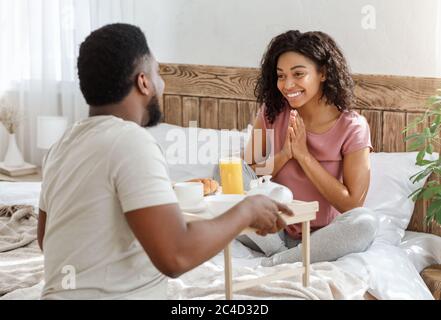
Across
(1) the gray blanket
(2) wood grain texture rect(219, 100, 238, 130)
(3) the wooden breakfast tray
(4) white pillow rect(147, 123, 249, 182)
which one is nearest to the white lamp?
(4) white pillow rect(147, 123, 249, 182)

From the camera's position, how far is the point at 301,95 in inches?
93.5

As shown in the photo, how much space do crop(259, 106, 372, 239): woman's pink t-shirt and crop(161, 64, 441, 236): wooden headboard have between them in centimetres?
34

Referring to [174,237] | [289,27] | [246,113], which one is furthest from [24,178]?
[174,237]

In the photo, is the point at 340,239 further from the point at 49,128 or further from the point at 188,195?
the point at 49,128

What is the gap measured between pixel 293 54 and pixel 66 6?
155 cm

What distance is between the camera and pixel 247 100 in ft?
9.98

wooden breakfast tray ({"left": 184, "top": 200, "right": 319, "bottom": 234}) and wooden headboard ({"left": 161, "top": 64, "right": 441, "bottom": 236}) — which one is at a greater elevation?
wooden headboard ({"left": 161, "top": 64, "right": 441, "bottom": 236})

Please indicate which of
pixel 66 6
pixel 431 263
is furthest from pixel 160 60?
pixel 431 263

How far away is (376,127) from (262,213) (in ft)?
4.61

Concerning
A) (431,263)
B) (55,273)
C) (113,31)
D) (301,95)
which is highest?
(113,31)

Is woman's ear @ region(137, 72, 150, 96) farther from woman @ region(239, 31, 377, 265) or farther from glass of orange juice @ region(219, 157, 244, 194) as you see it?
woman @ region(239, 31, 377, 265)

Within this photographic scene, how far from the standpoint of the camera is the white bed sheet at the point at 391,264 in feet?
6.60

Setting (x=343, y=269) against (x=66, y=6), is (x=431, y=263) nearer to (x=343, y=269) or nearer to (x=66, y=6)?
(x=343, y=269)

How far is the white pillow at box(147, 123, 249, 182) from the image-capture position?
2768mm
